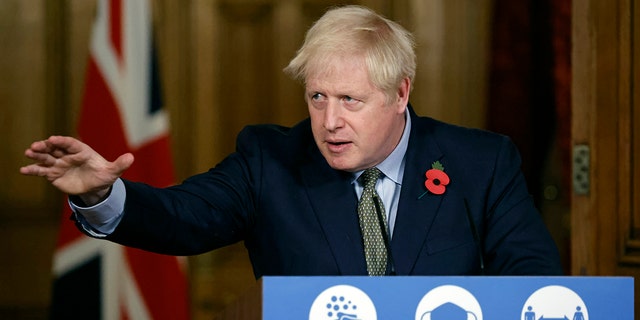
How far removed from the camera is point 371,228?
257 cm

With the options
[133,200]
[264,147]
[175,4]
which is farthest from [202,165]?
[133,200]

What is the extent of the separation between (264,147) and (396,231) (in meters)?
0.46

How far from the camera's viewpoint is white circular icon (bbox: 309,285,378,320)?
176 cm

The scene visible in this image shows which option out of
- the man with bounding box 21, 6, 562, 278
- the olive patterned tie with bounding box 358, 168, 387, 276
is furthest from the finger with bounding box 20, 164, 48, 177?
the olive patterned tie with bounding box 358, 168, 387, 276

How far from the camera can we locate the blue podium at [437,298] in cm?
175

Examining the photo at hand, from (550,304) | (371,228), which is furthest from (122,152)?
(550,304)

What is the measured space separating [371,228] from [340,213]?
0.09 meters

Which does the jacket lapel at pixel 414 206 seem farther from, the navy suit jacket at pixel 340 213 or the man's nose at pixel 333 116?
the man's nose at pixel 333 116

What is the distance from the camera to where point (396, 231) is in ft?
8.46

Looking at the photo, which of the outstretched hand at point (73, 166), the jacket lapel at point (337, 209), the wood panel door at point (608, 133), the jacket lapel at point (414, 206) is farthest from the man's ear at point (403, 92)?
the wood panel door at point (608, 133)

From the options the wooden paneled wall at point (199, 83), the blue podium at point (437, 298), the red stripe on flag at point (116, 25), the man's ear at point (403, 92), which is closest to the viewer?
the blue podium at point (437, 298)

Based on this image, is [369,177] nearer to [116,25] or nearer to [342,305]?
[342,305]

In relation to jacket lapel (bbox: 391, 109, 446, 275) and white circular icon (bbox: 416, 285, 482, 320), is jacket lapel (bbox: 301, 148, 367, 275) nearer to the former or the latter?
jacket lapel (bbox: 391, 109, 446, 275)

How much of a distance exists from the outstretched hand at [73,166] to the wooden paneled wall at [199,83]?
3.00 m
